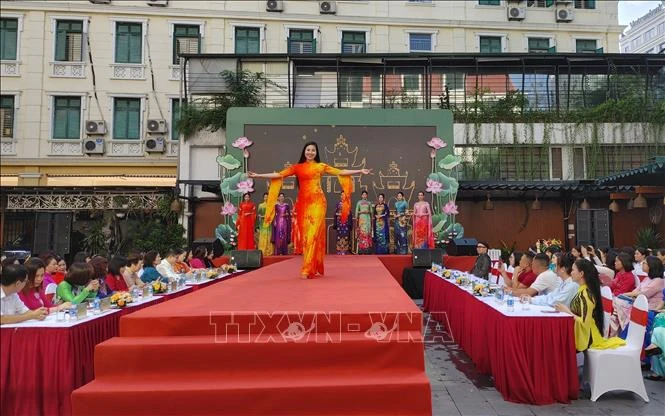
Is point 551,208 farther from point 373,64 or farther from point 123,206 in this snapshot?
point 123,206

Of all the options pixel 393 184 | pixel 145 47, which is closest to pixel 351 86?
pixel 393 184

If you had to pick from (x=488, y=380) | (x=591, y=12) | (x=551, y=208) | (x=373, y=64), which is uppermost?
(x=591, y=12)

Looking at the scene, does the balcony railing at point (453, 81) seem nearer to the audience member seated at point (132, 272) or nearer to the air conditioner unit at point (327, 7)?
the air conditioner unit at point (327, 7)

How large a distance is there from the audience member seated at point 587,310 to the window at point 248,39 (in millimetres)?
14879

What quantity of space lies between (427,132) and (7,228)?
1297 centimetres

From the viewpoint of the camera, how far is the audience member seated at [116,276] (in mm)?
4789

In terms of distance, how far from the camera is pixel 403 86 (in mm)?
14086

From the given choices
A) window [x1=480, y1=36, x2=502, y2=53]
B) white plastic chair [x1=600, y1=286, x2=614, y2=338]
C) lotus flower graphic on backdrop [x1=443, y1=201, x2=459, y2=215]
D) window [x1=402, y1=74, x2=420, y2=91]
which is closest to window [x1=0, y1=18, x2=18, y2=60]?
window [x1=402, y1=74, x2=420, y2=91]

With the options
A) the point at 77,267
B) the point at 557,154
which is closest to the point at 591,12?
the point at 557,154

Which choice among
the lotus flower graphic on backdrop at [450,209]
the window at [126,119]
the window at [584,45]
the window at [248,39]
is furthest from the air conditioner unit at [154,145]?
the window at [584,45]

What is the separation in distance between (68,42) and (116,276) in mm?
14533

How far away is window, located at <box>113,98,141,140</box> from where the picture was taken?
15.9m

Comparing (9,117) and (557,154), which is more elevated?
(9,117)

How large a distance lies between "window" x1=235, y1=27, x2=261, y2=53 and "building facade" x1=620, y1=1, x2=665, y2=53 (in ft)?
42.2
